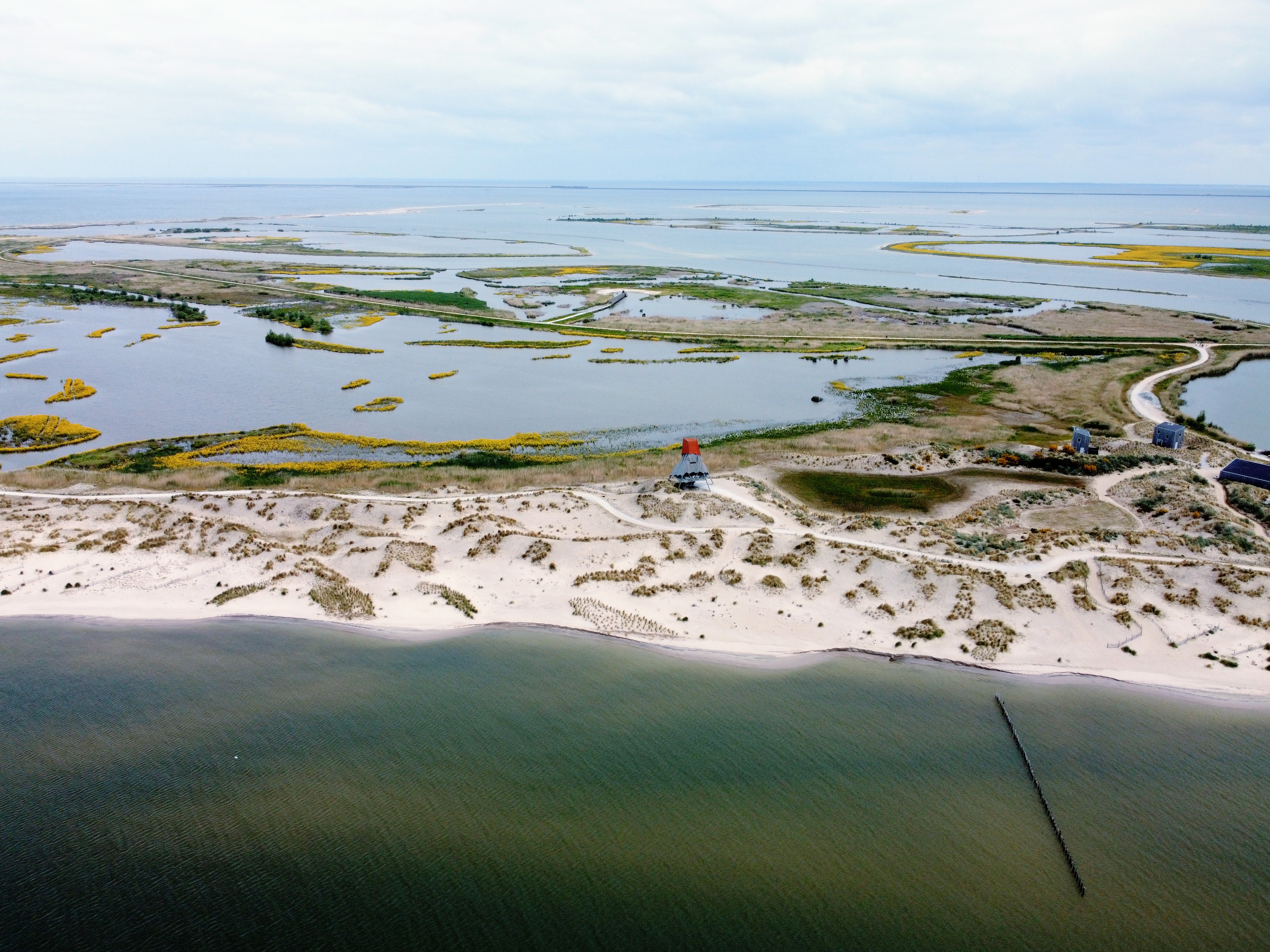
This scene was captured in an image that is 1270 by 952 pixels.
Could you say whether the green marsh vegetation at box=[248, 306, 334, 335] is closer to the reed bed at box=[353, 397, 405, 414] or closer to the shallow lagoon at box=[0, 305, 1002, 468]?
the shallow lagoon at box=[0, 305, 1002, 468]

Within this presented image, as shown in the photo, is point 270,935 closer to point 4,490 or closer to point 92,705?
point 92,705

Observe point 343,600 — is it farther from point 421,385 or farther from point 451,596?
point 421,385

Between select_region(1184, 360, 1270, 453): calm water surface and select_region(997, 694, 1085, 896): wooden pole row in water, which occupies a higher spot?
select_region(1184, 360, 1270, 453): calm water surface

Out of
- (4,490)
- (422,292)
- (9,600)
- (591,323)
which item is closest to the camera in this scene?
(9,600)

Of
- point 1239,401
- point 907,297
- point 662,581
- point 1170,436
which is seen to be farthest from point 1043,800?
point 907,297

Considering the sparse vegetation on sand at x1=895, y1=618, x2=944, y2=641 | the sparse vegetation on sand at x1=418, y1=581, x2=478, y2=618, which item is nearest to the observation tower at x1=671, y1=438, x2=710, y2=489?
the sparse vegetation on sand at x1=418, y1=581, x2=478, y2=618

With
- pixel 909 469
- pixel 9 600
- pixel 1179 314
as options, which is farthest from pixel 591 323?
pixel 1179 314

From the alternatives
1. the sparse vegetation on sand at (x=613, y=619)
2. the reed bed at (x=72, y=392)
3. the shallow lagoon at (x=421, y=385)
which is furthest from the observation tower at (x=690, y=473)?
the reed bed at (x=72, y=392)

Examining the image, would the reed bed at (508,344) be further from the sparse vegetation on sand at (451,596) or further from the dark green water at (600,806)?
the dark green water at (600,806)
